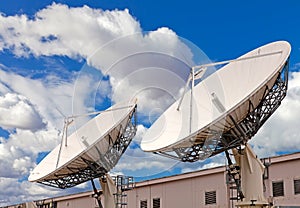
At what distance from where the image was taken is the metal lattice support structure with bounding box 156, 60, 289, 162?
22109mm

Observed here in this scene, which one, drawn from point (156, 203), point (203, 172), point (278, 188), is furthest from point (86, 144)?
point (278, 188)

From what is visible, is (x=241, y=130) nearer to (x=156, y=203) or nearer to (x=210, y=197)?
(x=210, y=197)

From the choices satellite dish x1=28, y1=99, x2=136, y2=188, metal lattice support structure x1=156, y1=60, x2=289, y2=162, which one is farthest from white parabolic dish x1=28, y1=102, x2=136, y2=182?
metal lattice support structure x1=156, y1=60, x2=289, y2=162

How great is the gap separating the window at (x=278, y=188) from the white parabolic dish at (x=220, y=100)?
24.3ft

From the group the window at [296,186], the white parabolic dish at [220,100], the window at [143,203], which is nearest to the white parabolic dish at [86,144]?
the white parabolic dish at [220,100]

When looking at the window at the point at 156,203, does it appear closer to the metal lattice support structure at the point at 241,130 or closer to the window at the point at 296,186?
the window at the point at 296,186

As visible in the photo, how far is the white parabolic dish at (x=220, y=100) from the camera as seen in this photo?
21.6 m

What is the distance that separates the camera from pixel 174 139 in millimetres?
23375

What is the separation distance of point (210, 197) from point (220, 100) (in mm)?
11218

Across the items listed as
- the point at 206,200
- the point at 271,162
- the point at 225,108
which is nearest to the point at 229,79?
the point at 225,108

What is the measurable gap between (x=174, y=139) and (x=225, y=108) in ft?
8.75

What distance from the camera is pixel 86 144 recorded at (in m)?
31.5

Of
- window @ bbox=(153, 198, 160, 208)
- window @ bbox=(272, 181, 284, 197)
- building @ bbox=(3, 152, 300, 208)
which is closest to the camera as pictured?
building @ bbox=(3, 152, 300, 208)

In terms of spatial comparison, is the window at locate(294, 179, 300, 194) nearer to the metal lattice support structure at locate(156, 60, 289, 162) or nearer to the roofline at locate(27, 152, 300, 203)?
the roofline at locate(27, 152, 300, 203)
